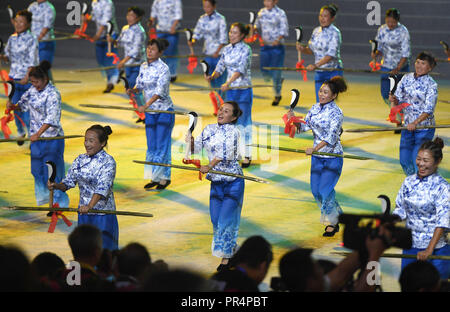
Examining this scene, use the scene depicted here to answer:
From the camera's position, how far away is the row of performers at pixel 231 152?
5410mm

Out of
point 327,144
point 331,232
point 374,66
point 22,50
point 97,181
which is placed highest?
point 22,50

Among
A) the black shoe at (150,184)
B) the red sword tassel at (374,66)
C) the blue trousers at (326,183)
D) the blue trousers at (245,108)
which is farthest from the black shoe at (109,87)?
the blue trousers at (326,183)

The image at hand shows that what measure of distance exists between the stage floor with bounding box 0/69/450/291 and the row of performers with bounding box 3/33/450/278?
1.00 feet

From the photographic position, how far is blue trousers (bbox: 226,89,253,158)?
9.45m

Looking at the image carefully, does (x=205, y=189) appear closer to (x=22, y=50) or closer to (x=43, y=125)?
(x=43, y=125)

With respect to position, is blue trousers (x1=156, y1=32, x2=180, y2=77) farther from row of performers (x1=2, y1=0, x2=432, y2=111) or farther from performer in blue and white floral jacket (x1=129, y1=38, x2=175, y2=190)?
performer in blue and white floral jacket (x1=129, y1=38, x2=175, y2=190)

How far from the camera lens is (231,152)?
652 cm

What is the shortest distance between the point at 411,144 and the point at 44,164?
11.5 feet

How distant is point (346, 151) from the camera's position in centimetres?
980

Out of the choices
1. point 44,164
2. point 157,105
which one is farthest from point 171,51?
point 44,164

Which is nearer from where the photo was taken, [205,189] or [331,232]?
[331,232]

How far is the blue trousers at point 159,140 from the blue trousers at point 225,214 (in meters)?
2.11

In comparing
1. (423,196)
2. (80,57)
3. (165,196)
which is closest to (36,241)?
(165,196)

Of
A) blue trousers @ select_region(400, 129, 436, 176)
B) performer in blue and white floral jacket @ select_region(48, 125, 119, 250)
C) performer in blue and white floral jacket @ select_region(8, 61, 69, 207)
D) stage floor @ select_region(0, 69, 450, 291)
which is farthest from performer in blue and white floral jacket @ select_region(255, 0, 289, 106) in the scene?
performer in blue and white floral jacket @ select_region(48, 125, 119, 250)
